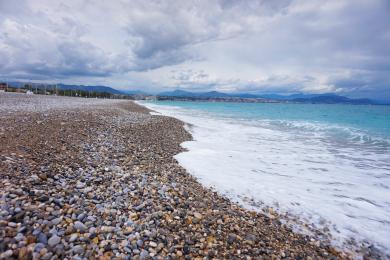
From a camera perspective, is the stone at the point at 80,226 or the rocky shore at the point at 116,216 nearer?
the rocky shore at the point at 116,216

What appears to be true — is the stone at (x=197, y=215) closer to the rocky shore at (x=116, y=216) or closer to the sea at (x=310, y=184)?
the rocky shore at (x=116, y=216)

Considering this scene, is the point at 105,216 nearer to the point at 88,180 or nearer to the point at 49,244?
the point at 49,244

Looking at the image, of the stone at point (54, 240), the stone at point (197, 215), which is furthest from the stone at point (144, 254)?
the stone at point (197, 215)

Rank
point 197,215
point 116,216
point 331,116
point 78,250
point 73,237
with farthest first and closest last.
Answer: point 331,116 < point 197,215 < point 116,216 < point 73,237 < point 78,250

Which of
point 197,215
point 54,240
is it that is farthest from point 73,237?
point 197,215

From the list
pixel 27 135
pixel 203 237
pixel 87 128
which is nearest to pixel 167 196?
pixel 203 237

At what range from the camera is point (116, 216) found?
378 cm

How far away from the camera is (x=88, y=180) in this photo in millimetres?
4965

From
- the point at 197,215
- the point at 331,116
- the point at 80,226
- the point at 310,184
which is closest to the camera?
the point at 80,226

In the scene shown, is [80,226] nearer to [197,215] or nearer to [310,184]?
[197,215]

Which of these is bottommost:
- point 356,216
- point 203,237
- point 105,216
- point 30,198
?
point 356,216

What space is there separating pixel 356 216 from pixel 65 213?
6.53 metres

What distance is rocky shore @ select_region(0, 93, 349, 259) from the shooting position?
9.78ft

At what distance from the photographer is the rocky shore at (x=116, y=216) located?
9.78 ft
